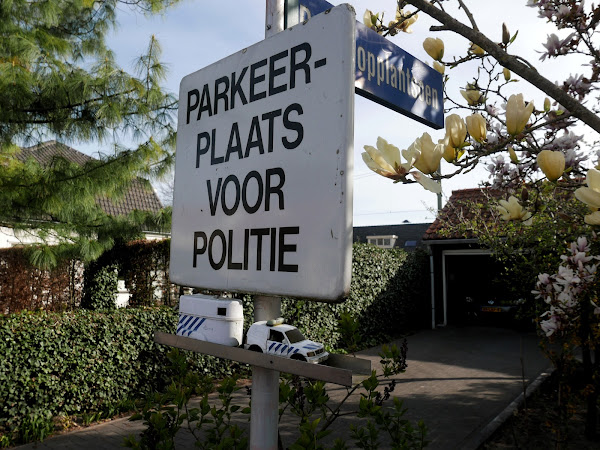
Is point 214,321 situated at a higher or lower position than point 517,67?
lower

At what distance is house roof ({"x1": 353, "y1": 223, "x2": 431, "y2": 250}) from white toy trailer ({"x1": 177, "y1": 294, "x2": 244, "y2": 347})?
3168 centimetres

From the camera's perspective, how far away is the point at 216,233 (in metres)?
1.50

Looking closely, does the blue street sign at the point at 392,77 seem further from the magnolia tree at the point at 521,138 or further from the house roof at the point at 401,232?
the house roof at the point at 401,232

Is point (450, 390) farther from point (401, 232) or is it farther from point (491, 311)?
point (401, 232)

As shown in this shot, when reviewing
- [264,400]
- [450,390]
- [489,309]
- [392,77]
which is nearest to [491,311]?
[489,309]

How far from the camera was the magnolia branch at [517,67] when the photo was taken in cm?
196

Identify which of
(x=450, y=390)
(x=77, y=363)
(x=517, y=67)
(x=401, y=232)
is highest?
(x=401, y=232)

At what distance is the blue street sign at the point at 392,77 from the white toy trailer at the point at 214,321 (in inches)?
36.7

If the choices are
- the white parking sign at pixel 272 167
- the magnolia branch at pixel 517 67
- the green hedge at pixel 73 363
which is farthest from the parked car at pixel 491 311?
the white parking sign at pixel 272 167

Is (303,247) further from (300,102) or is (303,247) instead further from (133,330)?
(133,330)

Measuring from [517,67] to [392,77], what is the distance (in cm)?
73

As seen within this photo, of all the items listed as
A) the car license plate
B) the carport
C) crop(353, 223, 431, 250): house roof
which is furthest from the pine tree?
crop(353, 223, 431, 250): house roof

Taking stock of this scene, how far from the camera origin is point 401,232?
35.8 m

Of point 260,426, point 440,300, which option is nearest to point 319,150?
point 260,426
